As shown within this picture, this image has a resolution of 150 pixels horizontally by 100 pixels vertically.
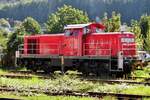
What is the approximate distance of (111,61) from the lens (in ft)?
76.5

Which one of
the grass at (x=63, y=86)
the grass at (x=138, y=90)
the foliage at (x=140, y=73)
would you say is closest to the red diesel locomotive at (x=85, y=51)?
the foliage at (x=140, y=73)

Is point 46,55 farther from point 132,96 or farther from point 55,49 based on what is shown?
point 132,96

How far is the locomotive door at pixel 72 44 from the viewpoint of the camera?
25.0 meters

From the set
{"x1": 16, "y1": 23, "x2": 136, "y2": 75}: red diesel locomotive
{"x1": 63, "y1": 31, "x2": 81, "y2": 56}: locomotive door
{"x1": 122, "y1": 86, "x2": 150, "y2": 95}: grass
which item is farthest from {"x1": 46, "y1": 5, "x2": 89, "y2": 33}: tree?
{"x1": 122, "y1": 86, "x2": 150, "y2": 95}: grass

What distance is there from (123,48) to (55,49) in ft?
16.9

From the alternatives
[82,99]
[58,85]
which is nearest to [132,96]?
[82,99]

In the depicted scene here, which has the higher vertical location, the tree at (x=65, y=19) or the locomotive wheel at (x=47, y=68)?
the tree at (x=65, y=19)

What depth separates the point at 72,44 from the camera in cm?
2530

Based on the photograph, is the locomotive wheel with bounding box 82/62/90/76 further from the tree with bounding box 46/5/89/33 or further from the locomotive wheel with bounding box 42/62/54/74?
the tree with bounding box 46/5/89/33

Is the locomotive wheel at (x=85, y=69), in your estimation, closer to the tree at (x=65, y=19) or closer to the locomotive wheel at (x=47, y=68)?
the locomotive wheel at (x=47, y=68)

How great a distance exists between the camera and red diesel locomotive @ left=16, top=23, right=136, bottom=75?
23422 mm

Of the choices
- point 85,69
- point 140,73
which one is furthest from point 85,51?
point 140,73

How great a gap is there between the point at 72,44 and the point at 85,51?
0.96m

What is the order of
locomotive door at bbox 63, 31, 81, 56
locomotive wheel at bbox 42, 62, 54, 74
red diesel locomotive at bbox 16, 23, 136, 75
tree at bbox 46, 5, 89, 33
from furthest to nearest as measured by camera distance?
1. tree at bbox 46, 5, 89, 33
2. locomotive wheel at bbox 42, 62, 54, 74
3. locomotive door at bbox 63, 31, 81, 56
4. red diesel locomotive at bbox 16, 23, 136, 75
